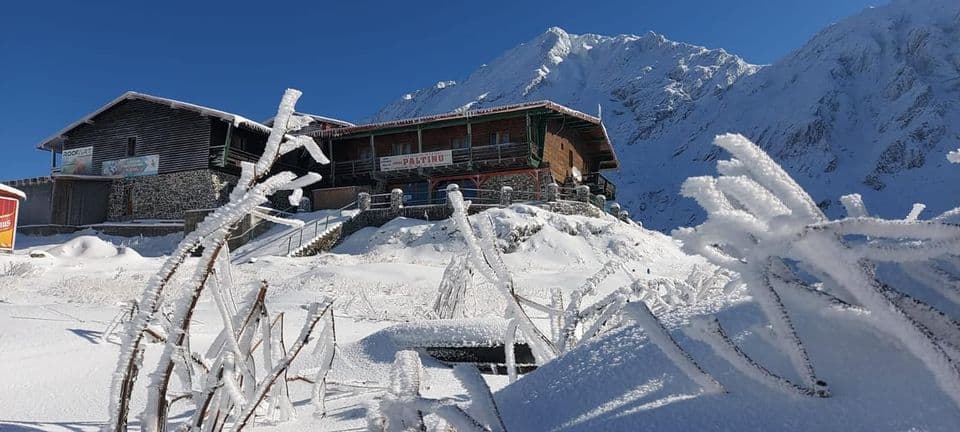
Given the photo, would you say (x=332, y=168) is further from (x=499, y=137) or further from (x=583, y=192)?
(x=583, y=192)

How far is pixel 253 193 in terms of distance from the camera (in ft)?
3.18

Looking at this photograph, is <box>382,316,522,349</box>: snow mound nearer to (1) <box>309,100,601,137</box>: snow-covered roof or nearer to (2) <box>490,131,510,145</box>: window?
(1) <box>309,100,601,137</box>: snow-covered roof

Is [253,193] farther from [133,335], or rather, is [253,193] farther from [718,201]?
[718,201]

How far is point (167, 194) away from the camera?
76.3ft

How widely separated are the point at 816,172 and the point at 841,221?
178 feet

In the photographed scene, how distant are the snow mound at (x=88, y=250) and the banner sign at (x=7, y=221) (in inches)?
135

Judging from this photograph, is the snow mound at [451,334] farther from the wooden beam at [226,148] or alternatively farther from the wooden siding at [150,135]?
the wooden siding at [150,135]

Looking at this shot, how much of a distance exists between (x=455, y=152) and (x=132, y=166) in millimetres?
13774

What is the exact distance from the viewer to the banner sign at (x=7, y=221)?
14953 millimetres

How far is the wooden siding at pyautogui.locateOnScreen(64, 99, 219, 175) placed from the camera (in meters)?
23.0

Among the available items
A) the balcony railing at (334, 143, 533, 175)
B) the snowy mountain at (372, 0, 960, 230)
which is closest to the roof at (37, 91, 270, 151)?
the balcony railing at (334, 143, 533, 175)

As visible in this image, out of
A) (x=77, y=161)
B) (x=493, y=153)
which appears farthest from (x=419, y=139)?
(x=77, y=161)

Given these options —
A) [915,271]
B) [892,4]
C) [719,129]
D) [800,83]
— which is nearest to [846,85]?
[800,83]

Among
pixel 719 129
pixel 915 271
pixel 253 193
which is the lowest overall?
pixel 915 271
